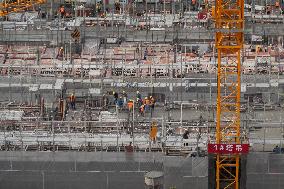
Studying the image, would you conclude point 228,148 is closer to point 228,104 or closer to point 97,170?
point 228,104

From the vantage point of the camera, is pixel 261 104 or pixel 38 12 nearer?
pixel 261 104

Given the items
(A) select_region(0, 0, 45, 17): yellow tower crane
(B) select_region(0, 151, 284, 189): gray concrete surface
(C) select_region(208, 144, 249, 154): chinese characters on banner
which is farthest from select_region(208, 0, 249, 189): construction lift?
(A) select_region(0, 0, 45, 17): yellow tower crane

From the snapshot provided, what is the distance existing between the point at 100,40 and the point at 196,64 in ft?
22.0

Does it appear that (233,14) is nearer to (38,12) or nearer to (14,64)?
(14,64)

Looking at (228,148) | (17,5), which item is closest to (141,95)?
(228,148)

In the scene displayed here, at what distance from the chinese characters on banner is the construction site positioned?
0.12 ft

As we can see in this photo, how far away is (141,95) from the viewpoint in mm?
40625

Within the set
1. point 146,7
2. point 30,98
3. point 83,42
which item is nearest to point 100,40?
point 83,42

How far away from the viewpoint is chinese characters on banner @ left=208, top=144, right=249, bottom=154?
3184cm

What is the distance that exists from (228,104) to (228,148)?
1.44 meters

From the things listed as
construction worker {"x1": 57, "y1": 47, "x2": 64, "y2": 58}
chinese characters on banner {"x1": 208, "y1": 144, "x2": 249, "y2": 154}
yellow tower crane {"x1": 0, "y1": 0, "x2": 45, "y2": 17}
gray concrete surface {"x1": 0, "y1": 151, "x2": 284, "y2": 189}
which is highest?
yellow tower crane {"x1": 0, "y1": 0, "x2": 45, "y2": 17}

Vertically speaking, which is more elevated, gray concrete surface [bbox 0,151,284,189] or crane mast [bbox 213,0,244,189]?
crane mast [bbox 213,0,244,189]

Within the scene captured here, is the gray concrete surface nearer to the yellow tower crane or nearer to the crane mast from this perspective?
the crane mast

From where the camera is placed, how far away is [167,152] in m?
33.9
